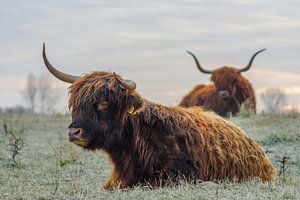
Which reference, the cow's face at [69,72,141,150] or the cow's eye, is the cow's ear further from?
the cow's eye

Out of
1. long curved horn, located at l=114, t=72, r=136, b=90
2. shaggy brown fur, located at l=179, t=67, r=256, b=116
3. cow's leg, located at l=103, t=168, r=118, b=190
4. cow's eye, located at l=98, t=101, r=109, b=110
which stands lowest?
shaggy brown fur, located at l=179, t=67, r=256, b=116

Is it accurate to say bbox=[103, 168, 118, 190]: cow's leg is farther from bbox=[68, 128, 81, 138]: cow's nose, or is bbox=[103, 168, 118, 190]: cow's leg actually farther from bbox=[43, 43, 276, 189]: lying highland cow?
bbox=[68, 128, 81, 138]: cow's nose

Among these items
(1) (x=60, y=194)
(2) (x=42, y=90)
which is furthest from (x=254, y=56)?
(2) (x=42, y=90)

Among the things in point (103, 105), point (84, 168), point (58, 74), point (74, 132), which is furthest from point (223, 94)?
point (74, 132)

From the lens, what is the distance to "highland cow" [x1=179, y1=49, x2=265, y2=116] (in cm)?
1841

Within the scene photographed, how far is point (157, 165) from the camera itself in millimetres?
7348

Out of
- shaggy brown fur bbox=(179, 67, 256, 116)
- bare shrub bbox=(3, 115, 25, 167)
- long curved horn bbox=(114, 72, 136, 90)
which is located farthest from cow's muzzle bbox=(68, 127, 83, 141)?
shaggy brown fur bbox=(179, 67, 256, 116)

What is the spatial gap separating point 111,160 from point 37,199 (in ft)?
5.05

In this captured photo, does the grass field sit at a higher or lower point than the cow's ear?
lower

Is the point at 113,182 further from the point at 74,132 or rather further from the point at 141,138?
the point at 74,132

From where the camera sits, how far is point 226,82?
735 inches

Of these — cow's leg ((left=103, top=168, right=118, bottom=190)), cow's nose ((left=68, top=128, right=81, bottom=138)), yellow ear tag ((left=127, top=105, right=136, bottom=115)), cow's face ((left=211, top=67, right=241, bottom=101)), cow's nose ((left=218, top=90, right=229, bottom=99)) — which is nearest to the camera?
cow's nose ((left=68, top=128, right=81, bottom=138))

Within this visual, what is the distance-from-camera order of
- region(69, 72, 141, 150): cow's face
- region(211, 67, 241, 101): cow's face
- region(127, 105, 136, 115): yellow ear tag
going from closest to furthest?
region(69, 72, 141, 150): cow's face, region(127, 105, 136, 115): yellow ear tag, region(211, 67, 241, 101): cow's face

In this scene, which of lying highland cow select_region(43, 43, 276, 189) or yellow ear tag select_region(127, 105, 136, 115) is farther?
yellow ear tag select_region(127, 105, 136, 115)
